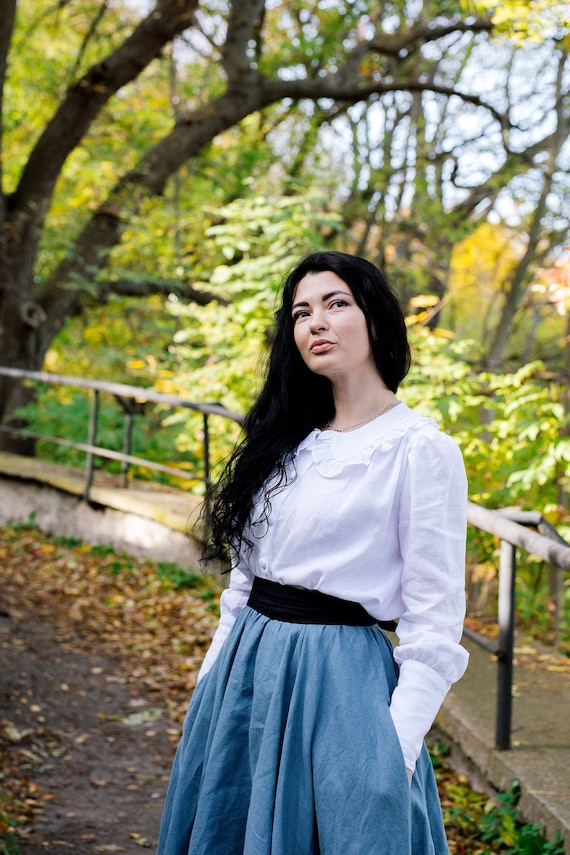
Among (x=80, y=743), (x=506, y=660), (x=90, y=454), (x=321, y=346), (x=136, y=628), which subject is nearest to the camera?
(x=321, y=346)

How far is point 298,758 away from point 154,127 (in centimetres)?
1069

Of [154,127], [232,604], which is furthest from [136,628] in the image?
[154,127]

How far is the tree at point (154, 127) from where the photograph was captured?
29.6ft

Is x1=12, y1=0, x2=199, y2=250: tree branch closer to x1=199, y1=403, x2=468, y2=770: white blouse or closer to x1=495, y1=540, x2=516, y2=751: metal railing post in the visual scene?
x1=495, y1=540, x2=516, y2=751: metal railing post

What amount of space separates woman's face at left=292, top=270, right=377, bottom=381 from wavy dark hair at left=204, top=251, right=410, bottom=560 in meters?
0.02

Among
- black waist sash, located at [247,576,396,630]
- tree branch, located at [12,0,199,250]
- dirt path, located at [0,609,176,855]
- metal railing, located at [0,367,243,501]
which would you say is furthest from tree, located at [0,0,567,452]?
black waist sash, located at [247,576,396,630]

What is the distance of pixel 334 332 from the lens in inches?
72.4

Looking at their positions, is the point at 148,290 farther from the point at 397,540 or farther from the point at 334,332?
the point at 397,540

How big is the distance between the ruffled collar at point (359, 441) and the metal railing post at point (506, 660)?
129 cm

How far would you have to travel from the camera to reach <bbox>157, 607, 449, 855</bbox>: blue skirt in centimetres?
156

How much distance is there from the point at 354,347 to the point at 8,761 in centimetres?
261

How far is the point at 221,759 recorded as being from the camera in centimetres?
179

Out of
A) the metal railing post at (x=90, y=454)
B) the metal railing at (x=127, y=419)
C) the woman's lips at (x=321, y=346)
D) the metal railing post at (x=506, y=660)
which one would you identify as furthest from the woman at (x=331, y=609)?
the metal railing post at (x=90, y=454)

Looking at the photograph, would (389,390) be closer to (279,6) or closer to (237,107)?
(237,107)
